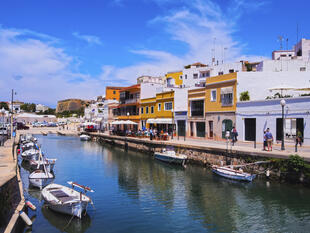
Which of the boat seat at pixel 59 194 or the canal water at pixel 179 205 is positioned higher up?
the boat seat at pixel 59 194

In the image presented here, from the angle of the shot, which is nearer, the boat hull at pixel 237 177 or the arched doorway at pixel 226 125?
the boat hull at pixel 237 177

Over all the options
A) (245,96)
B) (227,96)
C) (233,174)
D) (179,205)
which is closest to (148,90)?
(227,96)

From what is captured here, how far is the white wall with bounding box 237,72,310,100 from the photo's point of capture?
34656 millimetres

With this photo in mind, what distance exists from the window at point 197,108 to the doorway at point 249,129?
8.36 metres

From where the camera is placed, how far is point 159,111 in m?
51.0

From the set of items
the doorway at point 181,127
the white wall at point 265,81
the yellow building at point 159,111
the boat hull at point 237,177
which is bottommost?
the boat hull at point 237,177

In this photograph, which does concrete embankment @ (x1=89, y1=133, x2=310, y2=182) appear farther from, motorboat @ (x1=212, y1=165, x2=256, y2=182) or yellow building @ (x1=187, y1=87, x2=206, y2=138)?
yellow building @ (x1=187, y1=87, x2=206, y2=138)

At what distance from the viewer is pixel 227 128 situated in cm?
3550

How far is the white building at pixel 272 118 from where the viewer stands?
27.0 meters

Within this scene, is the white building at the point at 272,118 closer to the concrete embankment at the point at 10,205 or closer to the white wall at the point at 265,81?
the white wall at the point at 265,81

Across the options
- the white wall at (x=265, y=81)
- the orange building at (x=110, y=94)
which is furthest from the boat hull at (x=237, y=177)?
the orange building at (x=110, y=94)

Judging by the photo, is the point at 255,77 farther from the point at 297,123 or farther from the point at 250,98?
the point at 297,123

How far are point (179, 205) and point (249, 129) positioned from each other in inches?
746

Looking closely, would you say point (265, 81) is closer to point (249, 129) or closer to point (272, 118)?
point (249, 129)
